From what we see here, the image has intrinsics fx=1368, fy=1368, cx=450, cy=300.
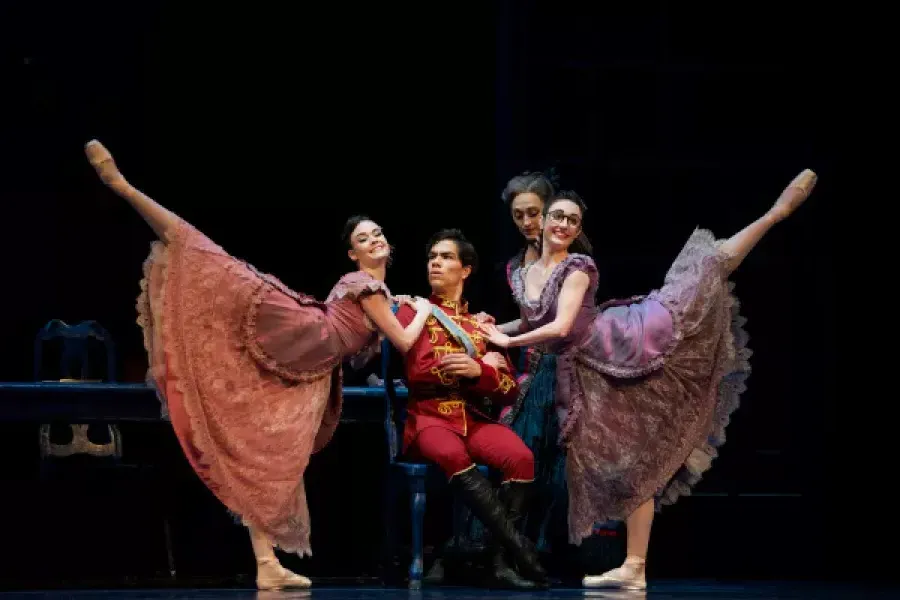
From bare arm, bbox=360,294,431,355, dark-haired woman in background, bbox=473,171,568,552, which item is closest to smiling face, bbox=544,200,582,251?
dark-haired woman in background, bbox=473,171,568,552

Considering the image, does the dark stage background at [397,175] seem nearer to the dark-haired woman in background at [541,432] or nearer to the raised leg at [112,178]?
the dark-haired woman in background at [541,432]

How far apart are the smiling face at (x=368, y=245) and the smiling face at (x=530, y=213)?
1.83ft

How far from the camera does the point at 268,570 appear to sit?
4.59 metres

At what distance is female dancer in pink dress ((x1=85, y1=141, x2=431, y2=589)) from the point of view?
175 inches

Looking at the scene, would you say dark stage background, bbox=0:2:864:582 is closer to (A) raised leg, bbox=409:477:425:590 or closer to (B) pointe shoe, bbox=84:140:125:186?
(A) raised leg, bbox=409:477:425:590

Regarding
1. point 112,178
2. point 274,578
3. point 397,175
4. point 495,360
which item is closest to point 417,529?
point 274,578

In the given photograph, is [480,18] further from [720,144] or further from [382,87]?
[720,144]

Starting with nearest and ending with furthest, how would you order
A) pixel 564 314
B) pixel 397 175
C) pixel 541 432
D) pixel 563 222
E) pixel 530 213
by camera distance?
pixel 564 314 → pixel 563 222 → pixel 541 432 → pixel 530 213 → pixel 397 175

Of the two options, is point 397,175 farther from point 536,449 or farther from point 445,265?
point 536,449

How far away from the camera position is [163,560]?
561cm

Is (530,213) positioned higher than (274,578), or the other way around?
(530,213)

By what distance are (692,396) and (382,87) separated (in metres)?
2.37

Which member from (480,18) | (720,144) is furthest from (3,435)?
(720,144)

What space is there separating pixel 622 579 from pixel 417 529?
74 cm
